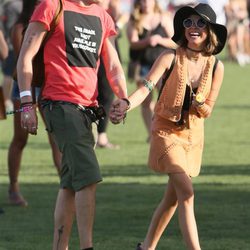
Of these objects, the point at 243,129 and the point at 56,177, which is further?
the point at 243,129

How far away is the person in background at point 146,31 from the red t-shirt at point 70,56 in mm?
7056

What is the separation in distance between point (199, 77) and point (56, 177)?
4985 millimetres

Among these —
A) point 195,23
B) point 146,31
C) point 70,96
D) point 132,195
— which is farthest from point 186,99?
point 146,31

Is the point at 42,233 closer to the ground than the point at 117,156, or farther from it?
farther from it

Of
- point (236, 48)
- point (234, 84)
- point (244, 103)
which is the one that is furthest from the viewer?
point (236, 48)

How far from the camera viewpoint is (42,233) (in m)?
9.48

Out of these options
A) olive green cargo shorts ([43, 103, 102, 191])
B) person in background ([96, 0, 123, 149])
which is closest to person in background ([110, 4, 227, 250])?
olive green cargo shorts ([43, 103, 102, 191])

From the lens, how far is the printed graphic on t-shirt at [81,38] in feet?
25.4

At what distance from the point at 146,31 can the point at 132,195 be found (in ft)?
14.0

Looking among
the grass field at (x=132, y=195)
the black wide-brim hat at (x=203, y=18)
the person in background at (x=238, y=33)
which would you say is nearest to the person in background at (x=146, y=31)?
the grass field at (x=132, y=195)

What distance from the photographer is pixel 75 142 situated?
767cm

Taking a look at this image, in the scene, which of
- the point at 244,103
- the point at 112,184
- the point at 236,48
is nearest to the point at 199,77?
the point at 112,184

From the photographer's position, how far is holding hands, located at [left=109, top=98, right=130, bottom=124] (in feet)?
24.8

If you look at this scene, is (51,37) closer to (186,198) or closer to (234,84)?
(186,198)
